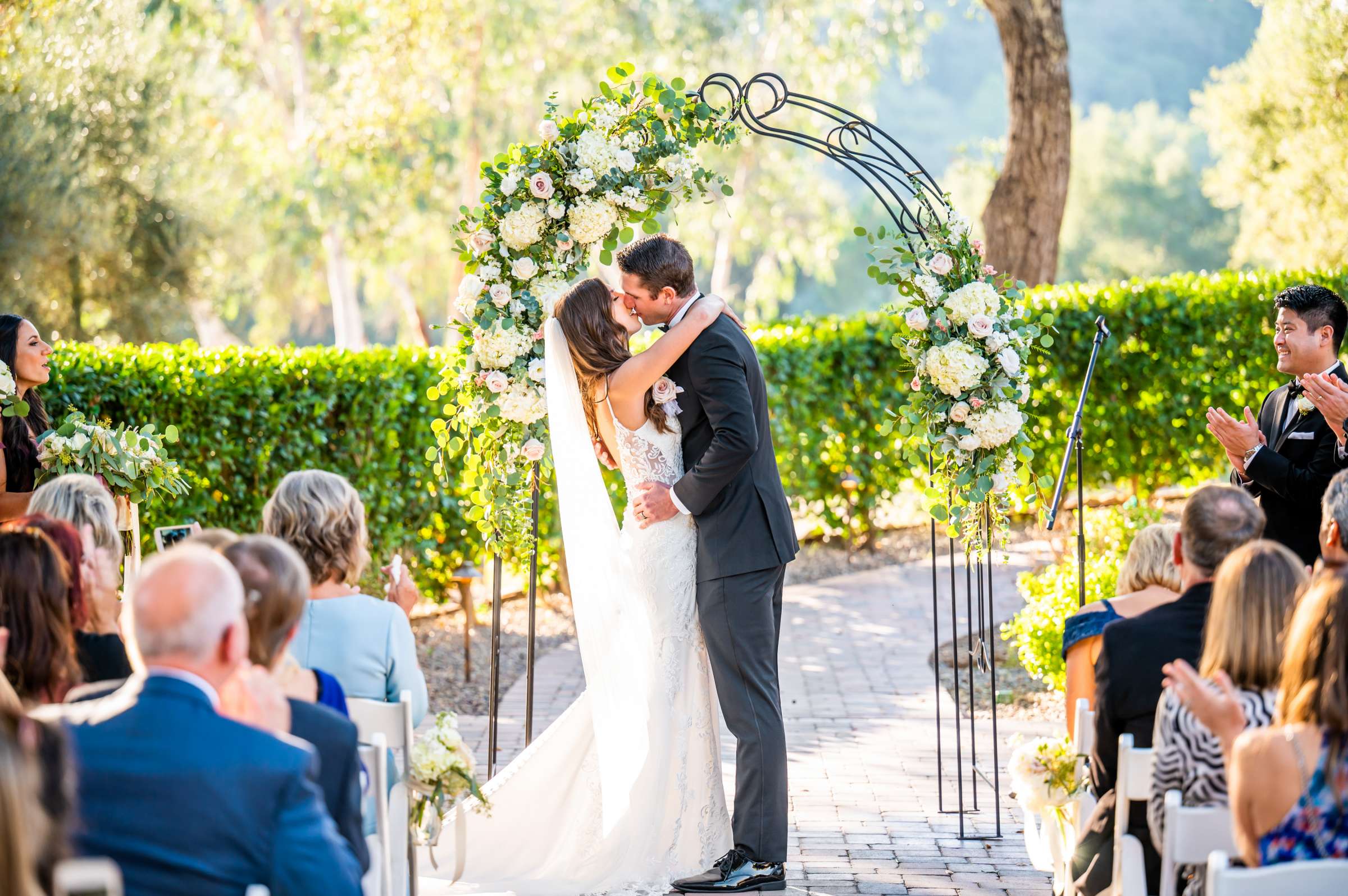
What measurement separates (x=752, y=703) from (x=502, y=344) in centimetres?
156

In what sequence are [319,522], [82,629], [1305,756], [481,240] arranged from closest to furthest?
[1305,756] < [82,629] < [319,522] < [481,240]

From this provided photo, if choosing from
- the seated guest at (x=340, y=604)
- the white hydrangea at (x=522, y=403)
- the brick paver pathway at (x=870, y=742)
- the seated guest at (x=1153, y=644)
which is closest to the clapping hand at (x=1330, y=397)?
the seated guest at (x=1153, y=644)

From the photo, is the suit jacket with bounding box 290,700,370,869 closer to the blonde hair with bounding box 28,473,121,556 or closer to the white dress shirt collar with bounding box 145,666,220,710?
the white dress shirt collar with bounding box 145,666,220,710

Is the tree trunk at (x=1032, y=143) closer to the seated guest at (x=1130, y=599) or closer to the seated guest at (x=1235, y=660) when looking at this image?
the seated guest at (x=1130, y=599)

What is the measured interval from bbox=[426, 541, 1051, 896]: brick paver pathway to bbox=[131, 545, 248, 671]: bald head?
243 cm

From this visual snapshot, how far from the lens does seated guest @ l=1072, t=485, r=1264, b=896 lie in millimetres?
2838

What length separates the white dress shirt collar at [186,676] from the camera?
6.64 ft

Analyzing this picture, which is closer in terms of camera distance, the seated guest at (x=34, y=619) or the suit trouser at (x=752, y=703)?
the seated guest at (x=34, y=619)

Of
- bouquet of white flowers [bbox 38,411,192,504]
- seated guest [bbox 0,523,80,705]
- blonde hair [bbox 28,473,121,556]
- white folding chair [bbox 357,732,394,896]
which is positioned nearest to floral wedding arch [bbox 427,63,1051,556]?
bouquet of white flowers [bbox 38,411,192,504]

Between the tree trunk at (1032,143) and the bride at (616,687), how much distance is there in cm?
685

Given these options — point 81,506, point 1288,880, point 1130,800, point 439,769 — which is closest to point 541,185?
point 81,506

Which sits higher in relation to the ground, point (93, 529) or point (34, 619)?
point (93, 529)

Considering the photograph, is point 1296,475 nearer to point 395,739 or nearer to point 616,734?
point 616,734

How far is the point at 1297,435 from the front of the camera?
4.34 m
